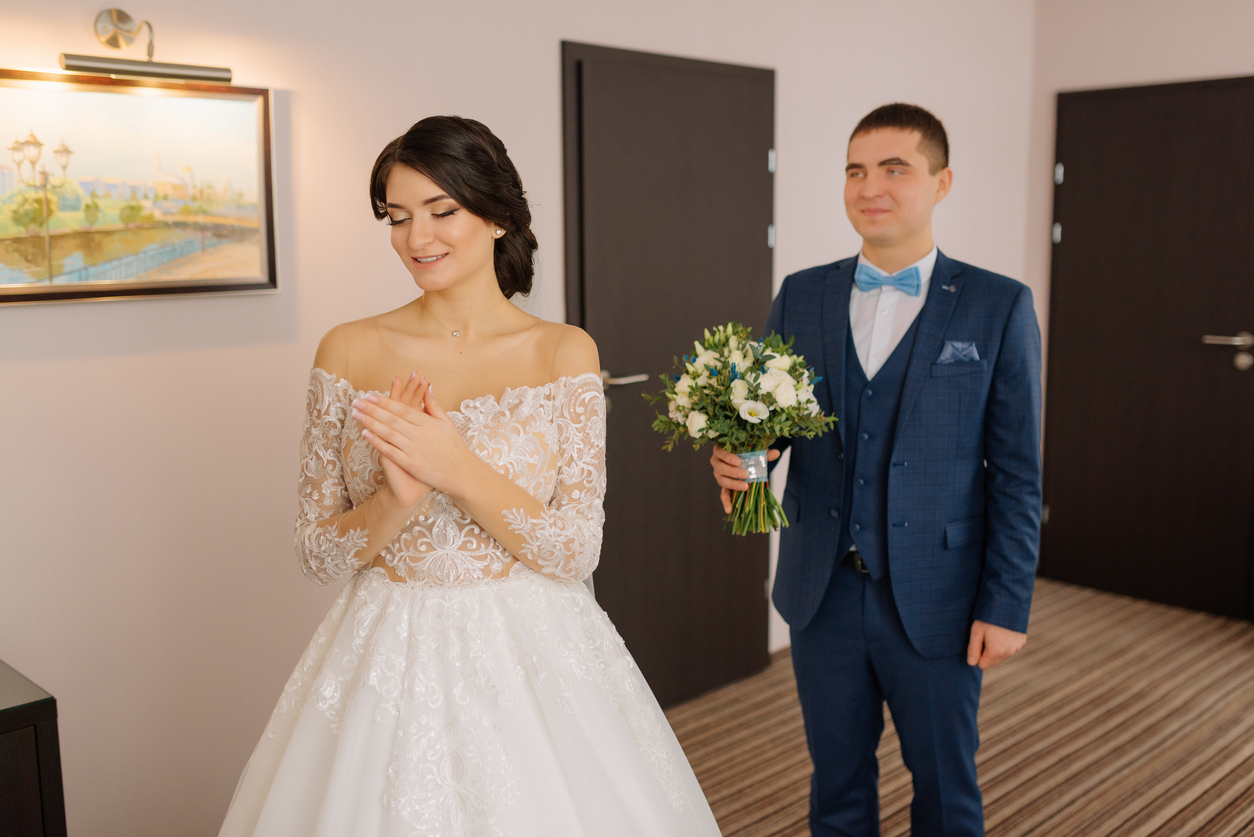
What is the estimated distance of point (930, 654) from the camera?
222 cm

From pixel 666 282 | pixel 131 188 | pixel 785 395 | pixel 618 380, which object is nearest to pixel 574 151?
pixel 666 282

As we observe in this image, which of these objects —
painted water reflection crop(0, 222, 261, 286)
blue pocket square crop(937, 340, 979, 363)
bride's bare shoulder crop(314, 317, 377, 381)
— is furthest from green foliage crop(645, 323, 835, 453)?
painted water reflection crop(0, 222, 261, 286)

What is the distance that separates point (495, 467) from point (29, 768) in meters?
1.12

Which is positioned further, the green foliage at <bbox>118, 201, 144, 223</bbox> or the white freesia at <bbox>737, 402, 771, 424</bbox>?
the green foliage at <bbox>118, 201, 144, 223</bbox>

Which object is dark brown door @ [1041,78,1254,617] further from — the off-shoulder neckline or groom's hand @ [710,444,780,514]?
Answer: the off-shoulder neckline

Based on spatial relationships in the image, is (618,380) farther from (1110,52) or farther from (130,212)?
(1110,52)

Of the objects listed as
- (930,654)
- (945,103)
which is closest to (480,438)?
(930,654)

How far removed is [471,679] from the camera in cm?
165

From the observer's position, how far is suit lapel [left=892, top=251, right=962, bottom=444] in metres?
2.19

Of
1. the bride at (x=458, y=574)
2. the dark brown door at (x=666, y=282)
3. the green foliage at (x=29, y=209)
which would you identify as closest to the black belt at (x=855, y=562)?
the bride at (x=458, y=574)

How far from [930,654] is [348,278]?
1.83 metres

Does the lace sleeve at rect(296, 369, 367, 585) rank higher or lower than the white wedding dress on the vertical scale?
higher

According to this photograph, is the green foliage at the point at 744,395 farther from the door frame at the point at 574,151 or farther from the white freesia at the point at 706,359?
the door frame at the point at 574,151

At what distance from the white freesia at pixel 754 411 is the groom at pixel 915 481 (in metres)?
0.17
